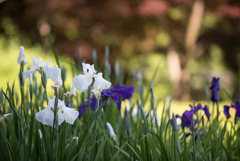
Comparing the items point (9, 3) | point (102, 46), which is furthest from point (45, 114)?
point (9, 3)

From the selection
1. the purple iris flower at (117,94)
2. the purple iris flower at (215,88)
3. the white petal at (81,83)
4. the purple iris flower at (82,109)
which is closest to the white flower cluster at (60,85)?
the white petal at (81,83)

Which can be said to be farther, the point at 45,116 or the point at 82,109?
the point at 82,109

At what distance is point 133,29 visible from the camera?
32.0 ft

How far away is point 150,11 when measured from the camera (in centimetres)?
770

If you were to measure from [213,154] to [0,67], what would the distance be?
12.9 ft

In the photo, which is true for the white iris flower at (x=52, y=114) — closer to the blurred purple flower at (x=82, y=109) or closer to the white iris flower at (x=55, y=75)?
the white iris flower at (x=55, y=75)

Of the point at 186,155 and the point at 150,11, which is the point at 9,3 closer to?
the point at 150,11

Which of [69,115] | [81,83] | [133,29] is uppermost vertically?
[133,29]

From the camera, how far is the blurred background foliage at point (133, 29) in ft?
25.6

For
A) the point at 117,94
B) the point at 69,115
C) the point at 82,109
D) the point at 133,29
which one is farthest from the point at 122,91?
the point at 133,29

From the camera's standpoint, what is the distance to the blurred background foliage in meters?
7.80

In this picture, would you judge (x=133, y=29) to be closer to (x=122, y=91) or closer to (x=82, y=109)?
(x=82, y=109)

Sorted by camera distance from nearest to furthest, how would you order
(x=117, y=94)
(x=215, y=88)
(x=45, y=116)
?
(x=45, y=116) < (x=117, y=94) < (x=215, y=88)

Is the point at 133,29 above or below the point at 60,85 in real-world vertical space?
above
